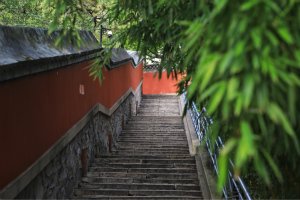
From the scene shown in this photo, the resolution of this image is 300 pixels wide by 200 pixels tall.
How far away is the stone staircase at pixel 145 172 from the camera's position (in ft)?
17.4

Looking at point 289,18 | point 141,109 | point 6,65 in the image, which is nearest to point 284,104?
point 289,18

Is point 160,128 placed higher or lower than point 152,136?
lower

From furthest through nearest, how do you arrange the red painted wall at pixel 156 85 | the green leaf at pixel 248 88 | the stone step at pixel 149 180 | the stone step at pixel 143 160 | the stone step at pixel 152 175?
the red painted wall at pixel 156 85 → the stone step at pixel 143 160 → the stone step at pixel 152 175 → the stone step at pixel 149 180 → the green leaf at pixel 248 88

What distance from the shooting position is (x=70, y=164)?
213 inches

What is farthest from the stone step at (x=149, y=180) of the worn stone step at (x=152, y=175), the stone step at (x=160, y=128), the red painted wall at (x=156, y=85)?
the red painted wall at (x=156, y=85)

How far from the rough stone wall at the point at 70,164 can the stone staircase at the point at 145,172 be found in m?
0.25

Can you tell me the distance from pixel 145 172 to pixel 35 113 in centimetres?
289

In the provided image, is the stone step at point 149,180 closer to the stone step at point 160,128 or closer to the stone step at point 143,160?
the stone step at point 143,160

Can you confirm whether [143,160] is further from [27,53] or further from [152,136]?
[27,53]

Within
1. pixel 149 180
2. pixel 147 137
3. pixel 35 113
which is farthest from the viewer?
pixel 147 137

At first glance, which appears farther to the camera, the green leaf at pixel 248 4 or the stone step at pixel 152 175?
the stone step at pixel 152 175

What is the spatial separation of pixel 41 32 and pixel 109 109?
4.45 m

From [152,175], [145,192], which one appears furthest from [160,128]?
[145,192]

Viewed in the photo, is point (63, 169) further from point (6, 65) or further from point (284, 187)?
point (284, 187)
